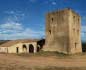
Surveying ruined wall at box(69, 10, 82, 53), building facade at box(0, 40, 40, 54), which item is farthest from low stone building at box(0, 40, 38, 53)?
ruined wall at box(69, 10, 82, 53)

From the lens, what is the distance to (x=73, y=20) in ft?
111

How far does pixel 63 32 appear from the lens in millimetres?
32344

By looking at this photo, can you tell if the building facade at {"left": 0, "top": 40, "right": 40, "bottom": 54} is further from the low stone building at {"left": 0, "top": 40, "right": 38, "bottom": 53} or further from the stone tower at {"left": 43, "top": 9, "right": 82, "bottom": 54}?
the stone tower at {"left": 43, "top": 9, "right": 82, "bottom": 54}

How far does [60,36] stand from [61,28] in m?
1.39

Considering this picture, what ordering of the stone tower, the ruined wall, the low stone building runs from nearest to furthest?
the stone tower, the ruined wall, the low stone building

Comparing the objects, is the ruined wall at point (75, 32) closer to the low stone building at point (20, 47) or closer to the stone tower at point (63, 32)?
the stone tower at point (63, 32)

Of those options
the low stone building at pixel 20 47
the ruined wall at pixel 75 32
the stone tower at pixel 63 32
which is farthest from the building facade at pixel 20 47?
the ruined wall at pixel 75 32

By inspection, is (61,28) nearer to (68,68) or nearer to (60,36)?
(60,36)

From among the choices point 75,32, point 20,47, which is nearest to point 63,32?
point 75,32

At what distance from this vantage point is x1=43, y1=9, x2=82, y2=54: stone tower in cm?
3198

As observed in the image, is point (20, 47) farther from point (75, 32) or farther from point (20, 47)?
point (75, 32)

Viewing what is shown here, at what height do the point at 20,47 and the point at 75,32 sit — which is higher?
the point at 75,32

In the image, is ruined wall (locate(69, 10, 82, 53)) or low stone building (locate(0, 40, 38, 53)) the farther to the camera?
low stone building (locate(0, 40, 38, 53))

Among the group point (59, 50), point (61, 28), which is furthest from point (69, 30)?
point (59, 50)
